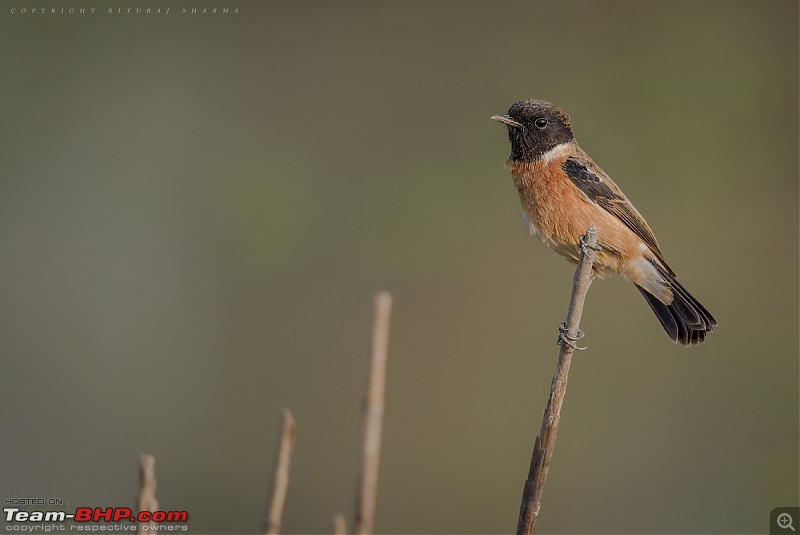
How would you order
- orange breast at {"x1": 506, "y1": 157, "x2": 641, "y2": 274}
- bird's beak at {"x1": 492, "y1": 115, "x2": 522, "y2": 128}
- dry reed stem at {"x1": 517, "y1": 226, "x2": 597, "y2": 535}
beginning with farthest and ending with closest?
bird's beak at {"x1": 492, "y1": 115, "x2": 522, "y2": 128}, orange breast at {"x1": 506, "y1": 157, "x2": 641, "y2": 274}, dry reed stem at {"x1": 517, "y1": 226, "x2": 597, "y2": 535}

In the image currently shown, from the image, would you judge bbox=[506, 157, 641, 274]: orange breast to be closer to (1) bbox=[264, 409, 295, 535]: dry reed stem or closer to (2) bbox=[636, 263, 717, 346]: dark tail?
(2) bbox=[636, 263, 717, 346]: dark tail

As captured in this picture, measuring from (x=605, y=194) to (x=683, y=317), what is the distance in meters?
0.80

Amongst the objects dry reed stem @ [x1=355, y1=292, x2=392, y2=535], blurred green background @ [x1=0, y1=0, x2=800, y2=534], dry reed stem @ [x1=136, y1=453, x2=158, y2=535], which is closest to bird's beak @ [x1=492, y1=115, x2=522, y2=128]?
dry reed stem @ [x1=355, y1=292, x2=392, y2=535]

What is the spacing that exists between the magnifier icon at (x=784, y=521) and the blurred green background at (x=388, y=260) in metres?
0.74

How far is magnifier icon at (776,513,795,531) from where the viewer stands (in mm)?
5871

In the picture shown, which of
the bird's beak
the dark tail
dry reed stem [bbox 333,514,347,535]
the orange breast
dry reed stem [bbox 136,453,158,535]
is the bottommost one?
dry reed stem [bbox 333,514,347,535]

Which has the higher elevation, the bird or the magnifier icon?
the bird

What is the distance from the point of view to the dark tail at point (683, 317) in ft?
17.4

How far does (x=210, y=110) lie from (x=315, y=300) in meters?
2.57

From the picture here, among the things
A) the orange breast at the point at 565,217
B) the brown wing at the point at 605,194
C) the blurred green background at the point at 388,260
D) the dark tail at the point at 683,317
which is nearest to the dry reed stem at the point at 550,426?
the orange breast at the point at 565,217

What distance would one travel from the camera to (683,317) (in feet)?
17.5

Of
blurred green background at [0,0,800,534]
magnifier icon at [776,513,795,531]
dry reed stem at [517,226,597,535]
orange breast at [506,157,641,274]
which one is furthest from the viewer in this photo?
blurred green background at [0,0,800,534]

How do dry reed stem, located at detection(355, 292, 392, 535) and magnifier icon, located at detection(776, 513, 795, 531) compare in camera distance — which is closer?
dry reed stem, located at detection(355, 292, 392, 535)

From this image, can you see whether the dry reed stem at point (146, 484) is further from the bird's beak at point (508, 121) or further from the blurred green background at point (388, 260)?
the blurred green background at point (388, 260)
